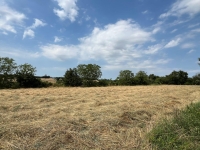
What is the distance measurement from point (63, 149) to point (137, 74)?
104 ft

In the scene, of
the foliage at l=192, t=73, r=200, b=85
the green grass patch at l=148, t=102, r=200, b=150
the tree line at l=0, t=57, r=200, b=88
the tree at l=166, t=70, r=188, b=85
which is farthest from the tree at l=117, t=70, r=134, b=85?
the green grass patch at l=148, t=102, r=200, b=150

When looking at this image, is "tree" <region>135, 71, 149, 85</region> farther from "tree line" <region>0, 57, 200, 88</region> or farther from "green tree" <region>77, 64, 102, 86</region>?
"green tree" <region>77, 64, 102, 86</region>

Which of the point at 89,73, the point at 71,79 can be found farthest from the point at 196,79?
the point at 71,79

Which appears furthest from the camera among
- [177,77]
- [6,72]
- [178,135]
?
[177,77]

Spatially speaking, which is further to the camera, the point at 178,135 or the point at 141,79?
the point at 141,79

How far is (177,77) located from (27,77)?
93.0ft

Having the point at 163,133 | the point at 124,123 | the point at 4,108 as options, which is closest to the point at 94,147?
the point at 163,133

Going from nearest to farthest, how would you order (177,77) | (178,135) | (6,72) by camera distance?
(178,135) < (6,72) < (177,77)

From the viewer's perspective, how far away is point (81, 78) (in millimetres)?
30641

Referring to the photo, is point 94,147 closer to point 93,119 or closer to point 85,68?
point 93,119

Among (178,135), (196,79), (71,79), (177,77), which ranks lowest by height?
(178,135)

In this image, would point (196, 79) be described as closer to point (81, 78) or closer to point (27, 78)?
point (81, 78)

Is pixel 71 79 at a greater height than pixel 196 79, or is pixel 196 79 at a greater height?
pixel 196 79

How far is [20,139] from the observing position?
3418mm
